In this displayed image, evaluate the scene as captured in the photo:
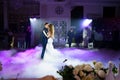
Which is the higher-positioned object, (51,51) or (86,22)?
(86,22)

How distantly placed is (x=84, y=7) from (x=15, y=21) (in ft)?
3.59

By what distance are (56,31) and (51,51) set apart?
0.40 meters

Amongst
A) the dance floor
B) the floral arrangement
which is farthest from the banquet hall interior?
the floral arrangement

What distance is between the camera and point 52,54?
15.5 ft

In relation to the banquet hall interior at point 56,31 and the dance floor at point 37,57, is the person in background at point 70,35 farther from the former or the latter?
the dance floor at point 37,57

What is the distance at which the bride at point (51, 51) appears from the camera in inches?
176

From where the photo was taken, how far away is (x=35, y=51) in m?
4.63

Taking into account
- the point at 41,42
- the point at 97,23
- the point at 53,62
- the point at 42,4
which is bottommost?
the point at 53,62

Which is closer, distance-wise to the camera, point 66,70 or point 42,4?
point 66,70

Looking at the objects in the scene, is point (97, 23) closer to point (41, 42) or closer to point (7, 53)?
point (41, 42)

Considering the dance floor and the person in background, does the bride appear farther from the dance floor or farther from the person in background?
the person in background

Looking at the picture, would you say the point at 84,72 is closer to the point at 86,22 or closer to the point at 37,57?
the point at 86,22

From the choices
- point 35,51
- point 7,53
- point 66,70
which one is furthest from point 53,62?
point 66,70

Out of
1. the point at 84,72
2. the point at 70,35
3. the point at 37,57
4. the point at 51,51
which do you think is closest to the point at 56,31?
the point at 70,35
